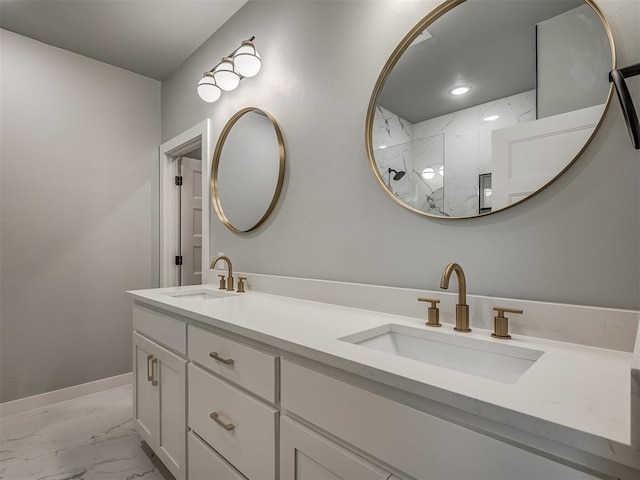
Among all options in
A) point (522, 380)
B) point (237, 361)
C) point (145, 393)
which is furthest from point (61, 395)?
point (522, 380)

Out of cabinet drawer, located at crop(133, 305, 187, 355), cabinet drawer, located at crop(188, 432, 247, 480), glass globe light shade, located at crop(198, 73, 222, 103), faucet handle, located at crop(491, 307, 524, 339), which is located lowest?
cabinet drawer, located at crop(188, 432, 247, 480)

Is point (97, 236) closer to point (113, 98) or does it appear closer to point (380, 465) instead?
point (113, 98)

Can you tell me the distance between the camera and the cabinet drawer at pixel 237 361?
978mm

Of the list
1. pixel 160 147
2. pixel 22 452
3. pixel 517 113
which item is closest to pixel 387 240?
pixel 517 113

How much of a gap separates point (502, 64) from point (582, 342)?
0.84 metres

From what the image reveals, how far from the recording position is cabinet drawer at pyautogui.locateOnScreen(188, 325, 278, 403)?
3.21 feet

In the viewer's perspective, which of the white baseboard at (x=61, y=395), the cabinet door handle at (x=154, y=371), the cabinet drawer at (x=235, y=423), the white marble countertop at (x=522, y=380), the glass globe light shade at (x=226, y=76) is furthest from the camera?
the white baseboard at (x=61, y=395)

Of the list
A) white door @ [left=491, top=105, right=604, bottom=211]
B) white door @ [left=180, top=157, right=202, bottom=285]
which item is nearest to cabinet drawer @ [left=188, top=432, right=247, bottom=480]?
white door @ [left=491, top=105, right=604, bottom=211]

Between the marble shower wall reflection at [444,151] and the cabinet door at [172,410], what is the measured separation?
45.4 inches

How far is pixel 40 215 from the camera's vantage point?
2.44 meters

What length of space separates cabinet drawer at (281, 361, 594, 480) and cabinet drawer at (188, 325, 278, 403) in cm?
9

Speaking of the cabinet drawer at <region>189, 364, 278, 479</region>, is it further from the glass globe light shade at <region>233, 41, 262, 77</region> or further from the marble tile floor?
the glass globe light shade at <region>233, 41, 262, 77</region>

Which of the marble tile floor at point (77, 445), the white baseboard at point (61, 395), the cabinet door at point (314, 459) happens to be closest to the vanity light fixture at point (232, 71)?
the cabinet door at point (314, 459)

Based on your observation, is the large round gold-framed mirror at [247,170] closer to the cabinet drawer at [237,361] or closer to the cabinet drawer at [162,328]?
the cabinet drawer at [162,328]
